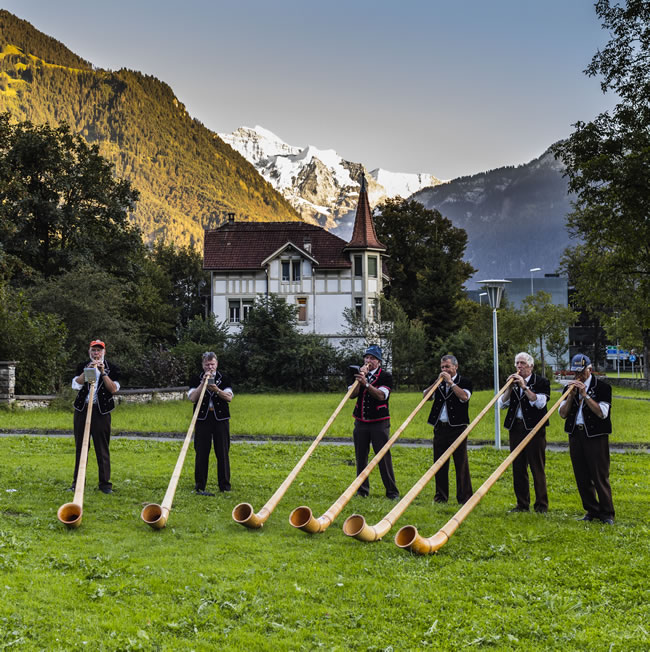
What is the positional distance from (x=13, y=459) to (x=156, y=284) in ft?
182

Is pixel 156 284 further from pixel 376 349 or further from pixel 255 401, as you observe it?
pixel 376 349

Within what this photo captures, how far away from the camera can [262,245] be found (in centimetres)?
5403

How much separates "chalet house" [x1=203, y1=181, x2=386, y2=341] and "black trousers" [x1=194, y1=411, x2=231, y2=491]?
134 feet

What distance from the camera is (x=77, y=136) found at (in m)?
48.5

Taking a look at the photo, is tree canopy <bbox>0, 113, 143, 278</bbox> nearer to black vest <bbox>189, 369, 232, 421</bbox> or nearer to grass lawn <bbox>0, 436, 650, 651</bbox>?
black vest <bbox>189, 369, 232, 421</bbox>

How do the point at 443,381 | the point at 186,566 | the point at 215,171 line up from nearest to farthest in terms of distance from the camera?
the point at 186,566 < the point at 443,381 < the point at 215,171

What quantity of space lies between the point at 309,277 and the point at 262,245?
13.9 feet

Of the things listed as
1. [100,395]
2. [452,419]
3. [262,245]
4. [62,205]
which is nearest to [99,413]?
[100,395]

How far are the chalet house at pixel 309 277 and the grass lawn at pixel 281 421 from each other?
22.4m

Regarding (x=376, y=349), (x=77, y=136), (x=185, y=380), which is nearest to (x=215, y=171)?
(x=77, y=136)

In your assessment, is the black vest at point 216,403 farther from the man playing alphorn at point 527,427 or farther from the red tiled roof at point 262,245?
the red tiled roof at point 262,245

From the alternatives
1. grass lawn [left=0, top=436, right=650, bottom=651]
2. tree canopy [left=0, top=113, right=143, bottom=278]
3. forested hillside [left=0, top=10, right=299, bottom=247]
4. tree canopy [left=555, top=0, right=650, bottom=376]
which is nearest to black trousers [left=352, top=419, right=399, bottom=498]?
grass lawn [left=0, top=436, right=650, bottom=651]

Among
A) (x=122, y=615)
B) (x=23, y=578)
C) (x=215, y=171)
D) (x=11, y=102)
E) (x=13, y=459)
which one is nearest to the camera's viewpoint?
(x=122, y=615)

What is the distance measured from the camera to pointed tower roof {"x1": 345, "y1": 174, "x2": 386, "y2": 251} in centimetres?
5231
